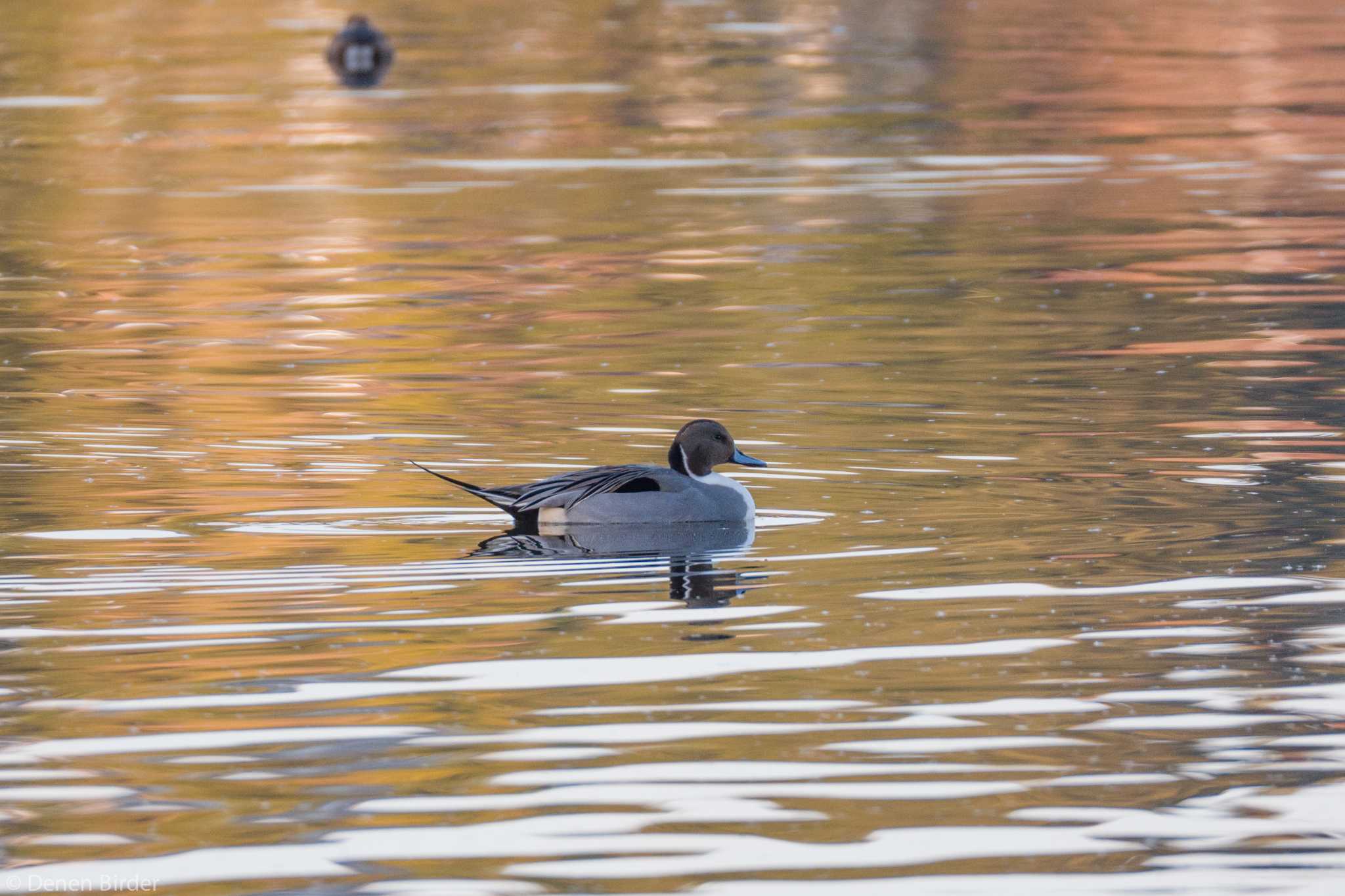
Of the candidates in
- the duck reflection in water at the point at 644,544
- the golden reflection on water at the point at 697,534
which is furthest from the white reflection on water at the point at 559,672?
the duck reflection in water at the point at 644,544

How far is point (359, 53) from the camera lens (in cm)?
3628

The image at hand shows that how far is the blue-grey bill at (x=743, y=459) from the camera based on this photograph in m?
11.3

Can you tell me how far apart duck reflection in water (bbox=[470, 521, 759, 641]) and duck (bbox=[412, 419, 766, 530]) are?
0.11 ft

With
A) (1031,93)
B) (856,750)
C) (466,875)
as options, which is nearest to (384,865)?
(466,875)

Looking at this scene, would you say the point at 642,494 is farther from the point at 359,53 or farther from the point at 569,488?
the point at 359,53

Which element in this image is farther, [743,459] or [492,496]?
[743,459]

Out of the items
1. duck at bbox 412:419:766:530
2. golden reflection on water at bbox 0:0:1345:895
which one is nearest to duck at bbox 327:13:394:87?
golden reflection on water at bbox 0:0:1345:895

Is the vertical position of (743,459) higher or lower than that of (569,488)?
lower

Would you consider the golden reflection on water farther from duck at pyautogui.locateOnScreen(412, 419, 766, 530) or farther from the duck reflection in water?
duck at pyautogui.locateOnScreen(412, 419, 766, 530)

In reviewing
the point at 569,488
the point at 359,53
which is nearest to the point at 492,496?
the point at 569,488

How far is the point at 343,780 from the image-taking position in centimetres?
706

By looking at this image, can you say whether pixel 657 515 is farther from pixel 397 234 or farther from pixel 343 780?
pixel 397 234

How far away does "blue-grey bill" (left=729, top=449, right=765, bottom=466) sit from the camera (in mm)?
11258

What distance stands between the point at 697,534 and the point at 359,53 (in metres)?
26.6
